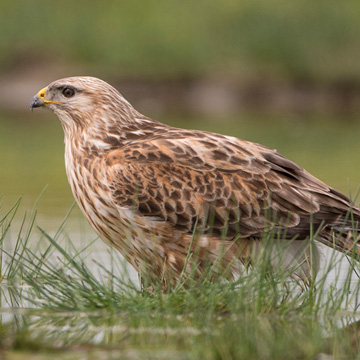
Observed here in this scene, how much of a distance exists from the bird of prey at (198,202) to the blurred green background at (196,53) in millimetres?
14705

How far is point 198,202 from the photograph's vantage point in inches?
247

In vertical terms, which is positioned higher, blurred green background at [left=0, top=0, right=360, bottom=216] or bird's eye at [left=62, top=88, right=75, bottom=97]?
bird's eye at [left=62, top=88, right=75, bottom=97]

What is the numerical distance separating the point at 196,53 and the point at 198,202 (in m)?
19.3

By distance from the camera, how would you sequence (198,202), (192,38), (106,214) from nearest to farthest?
(106,214), (198,202), (192,38)

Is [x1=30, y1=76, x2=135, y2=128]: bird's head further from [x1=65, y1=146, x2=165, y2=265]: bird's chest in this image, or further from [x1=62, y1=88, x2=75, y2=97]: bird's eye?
[x1=65, y1=146, x2=165, y2=265]: bird's chest

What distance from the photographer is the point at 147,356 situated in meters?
4.28

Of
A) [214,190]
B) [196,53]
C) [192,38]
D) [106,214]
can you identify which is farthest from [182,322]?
[192,38]

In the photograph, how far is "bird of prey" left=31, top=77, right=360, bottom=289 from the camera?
20.1 feet

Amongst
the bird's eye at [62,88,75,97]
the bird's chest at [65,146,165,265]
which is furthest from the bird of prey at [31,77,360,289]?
the bird's eye at [62,88,75,97]

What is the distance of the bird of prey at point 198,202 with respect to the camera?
6133mm

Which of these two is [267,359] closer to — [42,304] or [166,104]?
[42,304]

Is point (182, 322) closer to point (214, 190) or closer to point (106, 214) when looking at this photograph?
point (106, 214)

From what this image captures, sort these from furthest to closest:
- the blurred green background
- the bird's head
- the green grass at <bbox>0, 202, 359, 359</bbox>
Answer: the blurred green background
the bird's head
the green grass at <bbox>0, 202, 359, 359</bbox>

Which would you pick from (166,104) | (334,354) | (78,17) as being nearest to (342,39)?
(166,104)
